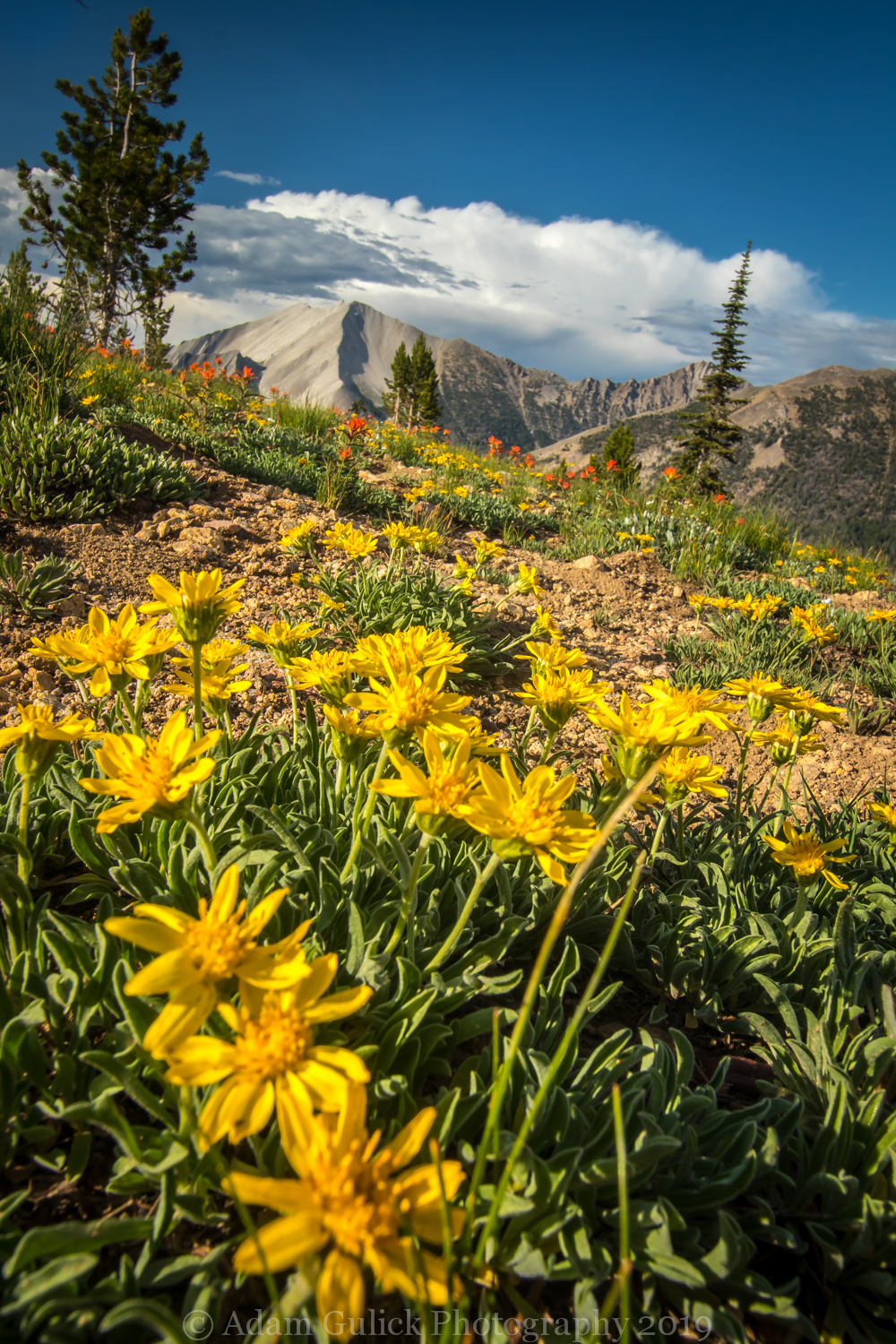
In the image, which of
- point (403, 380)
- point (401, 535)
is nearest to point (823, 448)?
point (403, 380)

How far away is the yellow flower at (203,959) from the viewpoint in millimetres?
857

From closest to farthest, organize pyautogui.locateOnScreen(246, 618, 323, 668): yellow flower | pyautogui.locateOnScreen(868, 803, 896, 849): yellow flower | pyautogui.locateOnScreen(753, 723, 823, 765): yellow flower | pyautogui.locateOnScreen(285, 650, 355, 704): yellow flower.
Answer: pyautogui.locateOnScreen(285, 650, 355, 704): yellow flower → pyautogui.locateOnScreen(246, 618, 323, 668): yellow flower → pyautogui.locateOnScreen(868, 803, 896, 849): yellow flower → pyautogui.locateOnScreen(753, 723, 823, 765): yellow flower

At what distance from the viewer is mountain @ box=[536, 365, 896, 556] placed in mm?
88250

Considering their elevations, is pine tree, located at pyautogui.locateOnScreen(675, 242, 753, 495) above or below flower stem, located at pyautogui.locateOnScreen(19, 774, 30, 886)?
above

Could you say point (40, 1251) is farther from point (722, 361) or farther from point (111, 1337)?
point (722, 361)

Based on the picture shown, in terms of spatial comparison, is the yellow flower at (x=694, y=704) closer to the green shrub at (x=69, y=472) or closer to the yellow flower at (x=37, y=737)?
the yellow flower at (x=37, y=737)

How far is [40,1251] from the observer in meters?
0.83

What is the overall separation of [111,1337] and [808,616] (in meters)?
4.36

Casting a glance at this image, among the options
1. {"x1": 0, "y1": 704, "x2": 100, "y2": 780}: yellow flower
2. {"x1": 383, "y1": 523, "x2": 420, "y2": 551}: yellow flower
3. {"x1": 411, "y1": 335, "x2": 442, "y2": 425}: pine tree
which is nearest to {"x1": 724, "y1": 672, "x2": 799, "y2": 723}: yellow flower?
{"x1": 0, "y1": 704, "x2": 100, "y2": 780}: yellow flower

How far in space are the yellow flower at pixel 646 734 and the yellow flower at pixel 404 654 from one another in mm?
397

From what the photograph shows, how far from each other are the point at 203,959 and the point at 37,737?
657mm

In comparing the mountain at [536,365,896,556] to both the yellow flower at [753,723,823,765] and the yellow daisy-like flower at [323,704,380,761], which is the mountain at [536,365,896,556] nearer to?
the yellow flower at [753,723,823,765]

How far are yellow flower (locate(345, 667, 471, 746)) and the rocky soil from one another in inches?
58.6

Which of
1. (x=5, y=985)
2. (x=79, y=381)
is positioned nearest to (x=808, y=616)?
(x=5, y=985)
